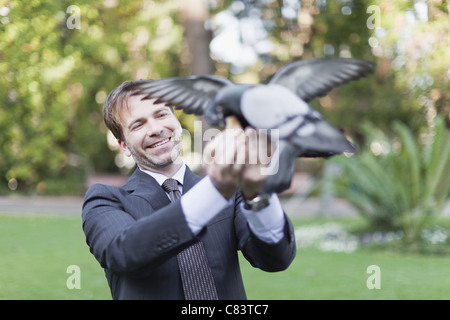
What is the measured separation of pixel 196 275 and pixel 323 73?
86 cm

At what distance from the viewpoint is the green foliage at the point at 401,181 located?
32.9 ft

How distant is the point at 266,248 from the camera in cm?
170

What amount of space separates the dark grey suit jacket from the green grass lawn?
506 cm

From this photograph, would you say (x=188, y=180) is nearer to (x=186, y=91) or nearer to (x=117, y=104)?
(x=117, y=104)

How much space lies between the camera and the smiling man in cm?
142

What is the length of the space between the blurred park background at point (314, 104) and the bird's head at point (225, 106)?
0.48 meters

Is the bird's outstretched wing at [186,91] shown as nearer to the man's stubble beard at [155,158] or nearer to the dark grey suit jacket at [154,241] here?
the dark grey suit jacket at [154,241]

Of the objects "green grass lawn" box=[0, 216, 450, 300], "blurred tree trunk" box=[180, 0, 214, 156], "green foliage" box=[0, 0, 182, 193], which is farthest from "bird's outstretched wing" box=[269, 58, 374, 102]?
"blurred tree trunk" box=[180, 0, 214, 156]

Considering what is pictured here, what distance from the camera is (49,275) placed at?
26.3 feet

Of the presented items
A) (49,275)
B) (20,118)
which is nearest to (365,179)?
(49,275)
